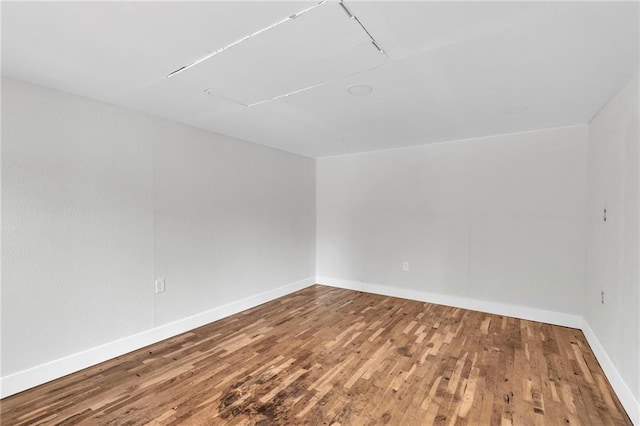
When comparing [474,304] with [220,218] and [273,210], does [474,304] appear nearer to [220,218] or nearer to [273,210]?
[273,210]

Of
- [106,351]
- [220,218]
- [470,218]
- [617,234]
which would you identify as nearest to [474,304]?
[470,218]

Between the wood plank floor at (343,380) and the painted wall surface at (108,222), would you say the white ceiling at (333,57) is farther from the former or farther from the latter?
the wood plank floor at (343,380)

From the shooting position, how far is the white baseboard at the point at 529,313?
1.84 m

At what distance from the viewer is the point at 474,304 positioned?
3.63 meters

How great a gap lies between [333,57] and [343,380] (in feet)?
7.37

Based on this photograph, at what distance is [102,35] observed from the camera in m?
1.50

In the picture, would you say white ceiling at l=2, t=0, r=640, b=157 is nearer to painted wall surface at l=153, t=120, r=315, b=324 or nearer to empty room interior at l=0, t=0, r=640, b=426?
empty room interior at l=0, t=0, r=640, b=426

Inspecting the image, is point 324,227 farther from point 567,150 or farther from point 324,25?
point 324,25

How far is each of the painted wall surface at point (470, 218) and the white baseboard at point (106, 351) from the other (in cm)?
204

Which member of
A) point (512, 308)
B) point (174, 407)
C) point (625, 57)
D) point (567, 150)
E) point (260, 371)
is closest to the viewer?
point (625, 57)

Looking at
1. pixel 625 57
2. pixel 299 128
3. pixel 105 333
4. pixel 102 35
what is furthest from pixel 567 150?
pixel 105 333

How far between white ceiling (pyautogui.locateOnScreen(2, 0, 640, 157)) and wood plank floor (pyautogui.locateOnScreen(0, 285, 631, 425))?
2200 millimetres

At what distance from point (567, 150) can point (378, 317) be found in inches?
111

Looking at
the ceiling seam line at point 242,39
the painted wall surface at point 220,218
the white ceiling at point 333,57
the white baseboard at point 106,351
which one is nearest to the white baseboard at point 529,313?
the painted wall surface at point 220,218
